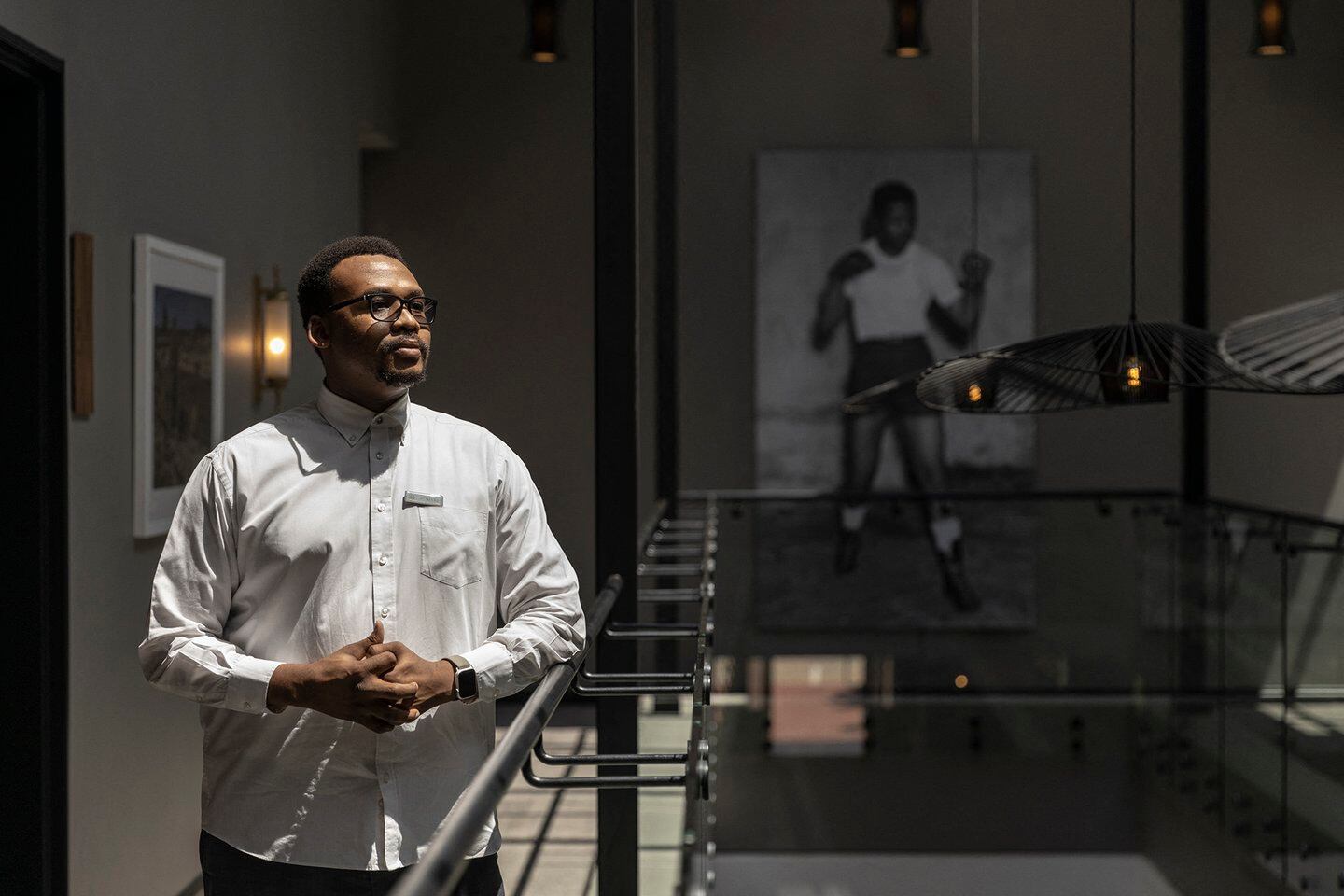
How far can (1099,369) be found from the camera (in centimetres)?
331

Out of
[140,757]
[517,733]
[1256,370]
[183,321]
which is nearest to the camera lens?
[517,733]

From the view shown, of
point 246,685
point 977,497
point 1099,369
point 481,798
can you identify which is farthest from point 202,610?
point 977,497

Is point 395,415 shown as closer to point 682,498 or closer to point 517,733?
point 517,733

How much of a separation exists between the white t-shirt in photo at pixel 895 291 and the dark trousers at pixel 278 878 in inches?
224

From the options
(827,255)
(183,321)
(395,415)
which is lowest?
(395,415)

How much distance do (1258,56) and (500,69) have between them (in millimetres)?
4008

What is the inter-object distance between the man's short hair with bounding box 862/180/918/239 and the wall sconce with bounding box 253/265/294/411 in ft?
11.0

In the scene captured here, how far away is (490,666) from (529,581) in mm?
156

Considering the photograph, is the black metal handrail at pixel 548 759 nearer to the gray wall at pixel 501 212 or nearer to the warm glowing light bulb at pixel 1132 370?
the warm glowing light bulb at pixel 1132 370

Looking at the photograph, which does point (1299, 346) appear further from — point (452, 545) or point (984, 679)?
point (984, 679)

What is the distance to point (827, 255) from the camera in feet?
23.1

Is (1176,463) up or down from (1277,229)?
down

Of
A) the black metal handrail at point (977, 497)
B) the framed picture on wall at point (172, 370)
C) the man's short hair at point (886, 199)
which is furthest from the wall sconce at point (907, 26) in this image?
the framed picture on wall at point (172, 370)

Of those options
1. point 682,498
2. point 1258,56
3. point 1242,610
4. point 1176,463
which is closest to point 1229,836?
point 1242,610
